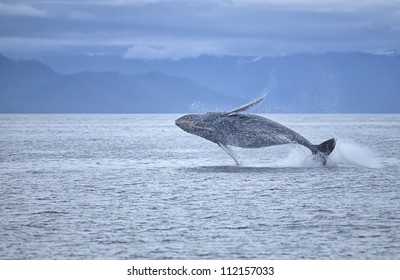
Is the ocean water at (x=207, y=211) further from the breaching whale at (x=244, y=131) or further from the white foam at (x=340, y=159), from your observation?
the breaching whale at (x=244, y=131)

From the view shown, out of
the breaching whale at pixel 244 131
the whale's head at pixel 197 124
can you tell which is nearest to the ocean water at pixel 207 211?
the breaching whale at pixel 244 131

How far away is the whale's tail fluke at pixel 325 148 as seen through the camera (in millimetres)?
27314

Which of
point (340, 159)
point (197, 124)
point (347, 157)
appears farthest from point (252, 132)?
point (347, 157)

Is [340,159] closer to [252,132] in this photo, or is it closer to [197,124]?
[252,132]

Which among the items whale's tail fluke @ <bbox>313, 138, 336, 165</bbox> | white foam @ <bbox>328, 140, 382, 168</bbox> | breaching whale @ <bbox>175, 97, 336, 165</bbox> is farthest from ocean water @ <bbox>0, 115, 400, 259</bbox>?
breaching whale @ <bbox>175, 97, 336, 165</bbox>

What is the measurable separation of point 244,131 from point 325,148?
3.00 meters

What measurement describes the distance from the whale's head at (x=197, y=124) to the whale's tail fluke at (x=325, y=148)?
3.79m

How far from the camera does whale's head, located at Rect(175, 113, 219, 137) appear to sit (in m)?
27.7

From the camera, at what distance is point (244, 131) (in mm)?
27344

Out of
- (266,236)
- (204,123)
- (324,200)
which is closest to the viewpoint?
(266,236)

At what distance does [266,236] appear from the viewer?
60.1ft
